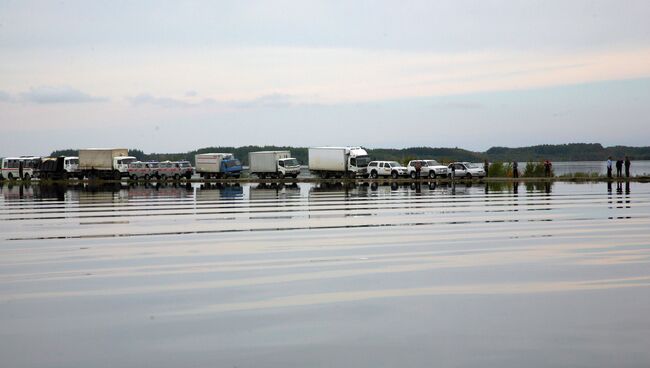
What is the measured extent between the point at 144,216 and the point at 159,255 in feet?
39.3

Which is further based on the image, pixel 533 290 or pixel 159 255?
pixel 159 255

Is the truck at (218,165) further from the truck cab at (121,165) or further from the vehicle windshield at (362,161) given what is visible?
the vehicle windshield at (362,161)

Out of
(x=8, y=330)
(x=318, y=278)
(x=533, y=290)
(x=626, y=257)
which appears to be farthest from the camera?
(x=626, y=257)

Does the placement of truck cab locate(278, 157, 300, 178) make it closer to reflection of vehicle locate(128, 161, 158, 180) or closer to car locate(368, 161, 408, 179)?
car locate(368, 161, 408, 179)

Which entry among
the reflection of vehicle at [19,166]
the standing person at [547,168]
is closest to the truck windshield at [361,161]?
the standing person at [547,168]

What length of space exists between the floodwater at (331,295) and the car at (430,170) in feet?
136

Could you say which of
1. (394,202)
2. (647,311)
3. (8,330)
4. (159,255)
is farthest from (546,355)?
(394,202)

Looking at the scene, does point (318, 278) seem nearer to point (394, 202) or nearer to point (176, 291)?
point (176, 291)

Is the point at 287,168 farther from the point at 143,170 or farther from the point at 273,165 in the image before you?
the point at 143,170

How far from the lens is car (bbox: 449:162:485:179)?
61375 millimetres

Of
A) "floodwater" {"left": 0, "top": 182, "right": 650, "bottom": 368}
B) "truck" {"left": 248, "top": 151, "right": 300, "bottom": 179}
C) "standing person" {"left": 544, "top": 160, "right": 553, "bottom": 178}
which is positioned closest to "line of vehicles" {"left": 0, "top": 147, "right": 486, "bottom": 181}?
"truck" {"left": 248, "top": 151, "right": 300, "bottom": 179}

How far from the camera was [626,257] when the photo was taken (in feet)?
49.9

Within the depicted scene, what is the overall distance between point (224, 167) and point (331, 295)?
63057 mm

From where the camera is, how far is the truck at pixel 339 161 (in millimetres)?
68250
